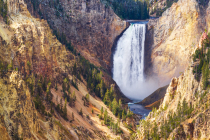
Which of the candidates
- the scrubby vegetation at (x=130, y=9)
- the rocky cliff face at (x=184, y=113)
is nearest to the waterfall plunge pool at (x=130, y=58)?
the scrubby vegetation at (x=130, y=9)

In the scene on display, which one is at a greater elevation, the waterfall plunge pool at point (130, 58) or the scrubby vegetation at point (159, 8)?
the scrubby vegetation at point (159, 8)

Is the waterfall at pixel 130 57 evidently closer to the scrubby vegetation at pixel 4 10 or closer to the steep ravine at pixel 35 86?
the steep ravine at pixel 35 86

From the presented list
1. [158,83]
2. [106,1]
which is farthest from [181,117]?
[106,1]

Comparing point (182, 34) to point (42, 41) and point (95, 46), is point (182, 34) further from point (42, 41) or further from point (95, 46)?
point (42, 41)

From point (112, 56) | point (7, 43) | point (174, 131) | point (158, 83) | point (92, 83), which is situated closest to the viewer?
point (174, 131)

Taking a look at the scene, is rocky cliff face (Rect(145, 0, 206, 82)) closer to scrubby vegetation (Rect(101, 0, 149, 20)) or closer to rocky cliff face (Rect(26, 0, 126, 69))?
rocky cliff face (Rect(26, 0, 126, 69))

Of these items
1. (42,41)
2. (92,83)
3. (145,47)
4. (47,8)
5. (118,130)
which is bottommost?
(118,130)

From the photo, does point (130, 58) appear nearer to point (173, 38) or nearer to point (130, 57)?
point (130, 57)

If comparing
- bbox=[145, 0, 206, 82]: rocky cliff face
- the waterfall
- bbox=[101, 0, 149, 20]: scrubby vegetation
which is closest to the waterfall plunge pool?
the waterfall
